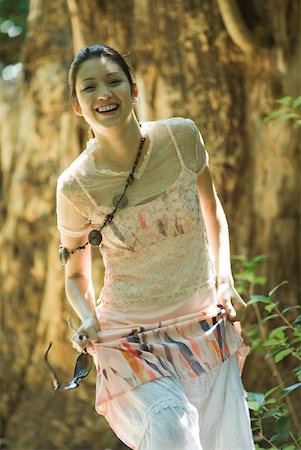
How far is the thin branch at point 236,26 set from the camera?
3729mm

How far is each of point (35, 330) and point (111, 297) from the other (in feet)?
7.65

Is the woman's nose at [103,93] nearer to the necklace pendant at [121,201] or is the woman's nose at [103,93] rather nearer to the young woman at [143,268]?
the young woman at [143,268]

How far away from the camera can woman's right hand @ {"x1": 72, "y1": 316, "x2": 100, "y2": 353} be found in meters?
2.21

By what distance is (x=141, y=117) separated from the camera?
13.1 feet

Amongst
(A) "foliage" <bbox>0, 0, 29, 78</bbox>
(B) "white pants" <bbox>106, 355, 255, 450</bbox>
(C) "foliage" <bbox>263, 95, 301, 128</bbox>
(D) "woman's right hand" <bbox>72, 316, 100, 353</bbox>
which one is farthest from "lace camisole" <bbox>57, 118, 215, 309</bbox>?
(A) "foliage" <bbox>0, 0, 29, 78</bbox>

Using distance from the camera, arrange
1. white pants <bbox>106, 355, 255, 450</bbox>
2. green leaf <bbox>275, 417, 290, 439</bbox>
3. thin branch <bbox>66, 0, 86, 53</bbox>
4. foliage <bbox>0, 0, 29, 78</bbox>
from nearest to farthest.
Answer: white pants <bbox>106, 355, 255, 450</bbox>
green leaf <bbox>275, 417, 290, 439</bbox>
thin branch <bbox>66, 0, 86, 53</bbox>
foliage <bbox>0, 0, 29, 78</bbox>

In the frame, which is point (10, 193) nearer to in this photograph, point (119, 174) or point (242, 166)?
point (242, 166)

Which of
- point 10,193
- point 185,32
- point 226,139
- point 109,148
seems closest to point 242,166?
point 226,139

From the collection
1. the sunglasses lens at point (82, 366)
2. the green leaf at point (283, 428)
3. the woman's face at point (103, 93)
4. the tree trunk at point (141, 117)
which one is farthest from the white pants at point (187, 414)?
the tree trunk at point (141, 117)

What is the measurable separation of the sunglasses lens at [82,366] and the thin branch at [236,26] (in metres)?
2.02

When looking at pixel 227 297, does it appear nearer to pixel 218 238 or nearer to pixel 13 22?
pixel 218 238

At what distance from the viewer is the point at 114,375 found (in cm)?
221

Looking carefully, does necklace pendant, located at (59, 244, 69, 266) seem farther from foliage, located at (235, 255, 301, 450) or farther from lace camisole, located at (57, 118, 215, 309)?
foliage, located at (235, 255, 301, 450)

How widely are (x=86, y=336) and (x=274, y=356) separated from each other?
159cm
